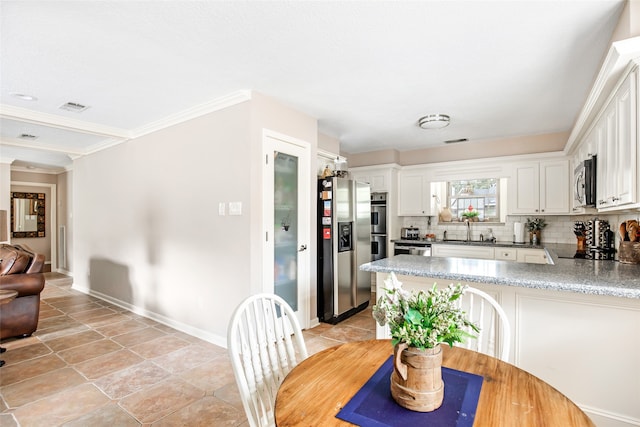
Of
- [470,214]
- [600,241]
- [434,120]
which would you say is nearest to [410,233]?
[470,214]

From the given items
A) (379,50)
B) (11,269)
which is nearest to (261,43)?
(379,50)

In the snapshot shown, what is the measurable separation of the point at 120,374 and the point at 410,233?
454 cm

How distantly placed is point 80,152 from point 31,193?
10.5ft

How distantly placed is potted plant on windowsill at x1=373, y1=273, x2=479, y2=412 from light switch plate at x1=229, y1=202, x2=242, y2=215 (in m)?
2.33

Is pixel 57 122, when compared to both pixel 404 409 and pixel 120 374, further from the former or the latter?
pixel 404 409

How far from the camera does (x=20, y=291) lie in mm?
3406

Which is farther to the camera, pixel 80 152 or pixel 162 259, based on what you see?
pixel 80 152

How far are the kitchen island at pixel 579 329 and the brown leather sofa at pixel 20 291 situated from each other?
161 inches

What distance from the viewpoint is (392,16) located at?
1922mm

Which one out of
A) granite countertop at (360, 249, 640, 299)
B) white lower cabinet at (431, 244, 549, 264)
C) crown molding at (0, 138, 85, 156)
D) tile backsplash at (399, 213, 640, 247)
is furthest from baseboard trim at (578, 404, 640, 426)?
crown molding at (0, 138, 85, 156)

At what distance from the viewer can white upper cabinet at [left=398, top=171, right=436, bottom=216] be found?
17.9 feet

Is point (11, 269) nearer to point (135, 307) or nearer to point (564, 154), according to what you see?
point (135, 307)

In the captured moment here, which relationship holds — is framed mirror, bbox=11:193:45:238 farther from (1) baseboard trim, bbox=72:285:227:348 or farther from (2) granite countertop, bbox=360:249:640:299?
(2) granite countertop, bbox=360:249:640:299

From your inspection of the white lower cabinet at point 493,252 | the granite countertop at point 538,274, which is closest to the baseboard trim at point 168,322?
the granite countertop at point 538,274
